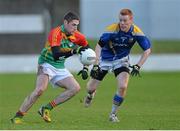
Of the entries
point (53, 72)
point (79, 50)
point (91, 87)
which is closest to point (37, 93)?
point (53, 72)

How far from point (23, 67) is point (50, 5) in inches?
173

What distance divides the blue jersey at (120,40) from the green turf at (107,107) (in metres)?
1.29

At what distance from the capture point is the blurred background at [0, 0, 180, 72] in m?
33.2

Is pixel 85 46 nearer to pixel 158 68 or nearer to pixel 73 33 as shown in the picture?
pixel 73 33

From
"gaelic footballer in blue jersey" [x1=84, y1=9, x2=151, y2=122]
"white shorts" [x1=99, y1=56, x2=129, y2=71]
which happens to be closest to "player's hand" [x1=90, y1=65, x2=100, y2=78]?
"gaelic footballer in blue jersey" [x1=84, y1=9, x2=151, y2=122]

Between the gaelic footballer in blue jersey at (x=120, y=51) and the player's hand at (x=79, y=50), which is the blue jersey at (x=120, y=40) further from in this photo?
the player's hand at (x=79, y=50)

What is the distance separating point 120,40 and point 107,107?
3.59m

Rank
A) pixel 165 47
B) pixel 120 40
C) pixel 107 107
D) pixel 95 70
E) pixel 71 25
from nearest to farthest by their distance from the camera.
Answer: pixel 71 25 < pixel 95 70 < pixel 120 40 < pixel 107 107 < pixel 165 47

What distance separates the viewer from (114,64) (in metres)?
15.1

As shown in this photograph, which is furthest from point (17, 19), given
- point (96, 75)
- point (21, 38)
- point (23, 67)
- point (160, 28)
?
point (96, 75)

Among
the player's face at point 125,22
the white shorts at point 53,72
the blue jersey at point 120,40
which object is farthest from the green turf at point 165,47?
the white shorts at point 53,72

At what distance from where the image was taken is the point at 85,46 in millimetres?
14164

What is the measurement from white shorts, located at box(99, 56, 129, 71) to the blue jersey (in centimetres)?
8

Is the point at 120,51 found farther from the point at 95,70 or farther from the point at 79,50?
the point at 79,50
